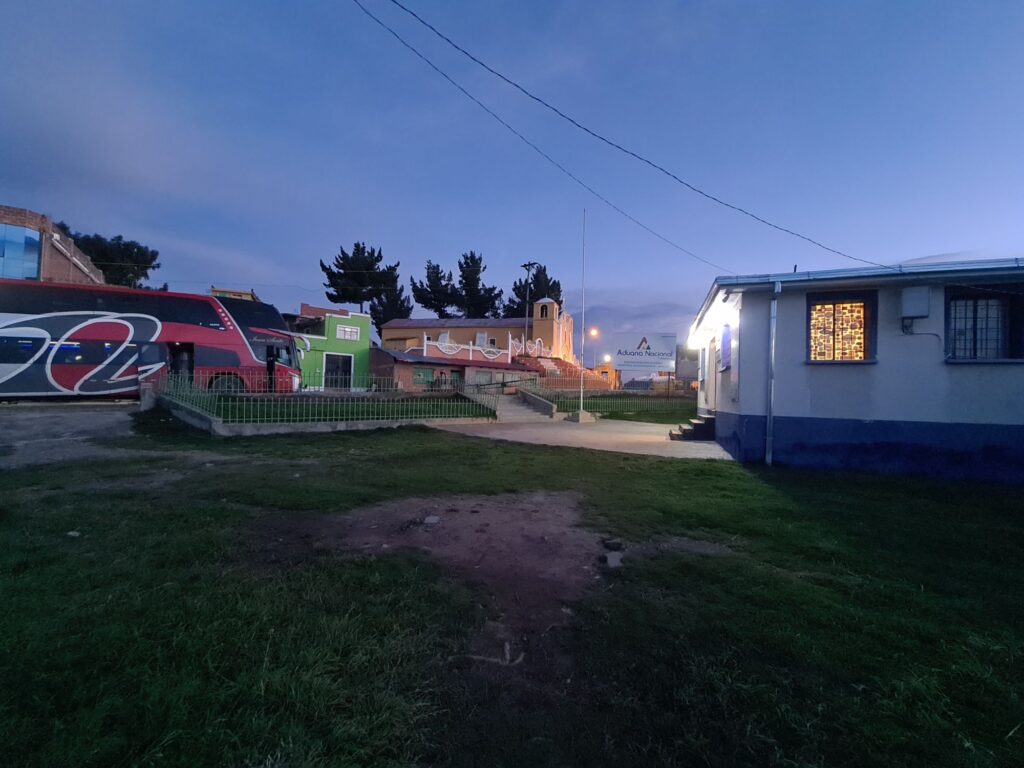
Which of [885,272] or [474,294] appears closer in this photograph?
[885,272]

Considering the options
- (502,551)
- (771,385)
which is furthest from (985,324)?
(502,551)

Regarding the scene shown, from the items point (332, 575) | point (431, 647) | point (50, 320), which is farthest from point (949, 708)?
point (50, 320)

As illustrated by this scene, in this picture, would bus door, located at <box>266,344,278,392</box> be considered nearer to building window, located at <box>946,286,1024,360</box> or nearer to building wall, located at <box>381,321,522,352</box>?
building window, located at <box>946,286,1024,360</box>

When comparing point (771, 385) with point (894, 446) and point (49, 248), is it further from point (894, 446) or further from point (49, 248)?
point (49, 248)

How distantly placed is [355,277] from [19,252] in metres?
25.7

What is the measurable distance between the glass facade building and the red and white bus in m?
12.3

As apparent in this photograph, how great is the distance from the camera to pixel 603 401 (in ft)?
79.7

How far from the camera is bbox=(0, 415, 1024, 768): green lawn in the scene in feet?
6.09

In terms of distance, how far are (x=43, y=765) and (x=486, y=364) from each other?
30.8 meters

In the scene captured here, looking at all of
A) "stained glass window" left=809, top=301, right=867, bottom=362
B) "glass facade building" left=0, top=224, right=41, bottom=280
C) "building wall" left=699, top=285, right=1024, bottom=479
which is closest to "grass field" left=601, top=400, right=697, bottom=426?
"building wall" left=699, top=285, right=1024, bottom=479

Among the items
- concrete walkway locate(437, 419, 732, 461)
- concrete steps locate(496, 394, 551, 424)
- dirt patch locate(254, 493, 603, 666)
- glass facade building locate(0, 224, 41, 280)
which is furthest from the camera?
glass facade building locate(0, 224, 41, 280)

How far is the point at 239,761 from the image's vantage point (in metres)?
1.71

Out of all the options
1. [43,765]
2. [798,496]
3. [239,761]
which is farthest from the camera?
[798,496]

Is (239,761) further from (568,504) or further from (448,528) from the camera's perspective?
(568,504)
